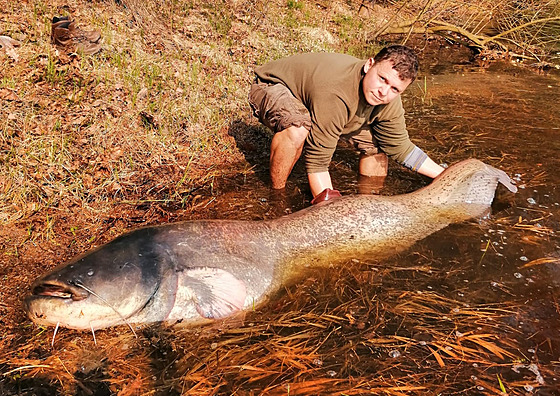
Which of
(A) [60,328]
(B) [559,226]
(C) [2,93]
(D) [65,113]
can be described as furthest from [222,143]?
(B) [559,226]

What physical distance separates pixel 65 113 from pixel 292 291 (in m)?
3.09

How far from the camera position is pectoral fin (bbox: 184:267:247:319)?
3006mm

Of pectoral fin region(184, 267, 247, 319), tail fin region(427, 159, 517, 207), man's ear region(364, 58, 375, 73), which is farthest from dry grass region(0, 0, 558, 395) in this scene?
man's ear region(364, 58, 375, 73)

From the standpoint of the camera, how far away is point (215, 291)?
3068 millimetres

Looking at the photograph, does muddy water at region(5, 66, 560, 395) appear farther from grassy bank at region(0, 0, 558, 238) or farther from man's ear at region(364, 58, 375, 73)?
man's ear at region(364, 58, 375, 73)

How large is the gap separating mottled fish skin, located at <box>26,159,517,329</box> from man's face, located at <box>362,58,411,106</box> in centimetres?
88

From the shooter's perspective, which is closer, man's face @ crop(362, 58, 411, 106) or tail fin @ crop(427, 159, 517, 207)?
man's face @ crop(362, 58, 411, 106)

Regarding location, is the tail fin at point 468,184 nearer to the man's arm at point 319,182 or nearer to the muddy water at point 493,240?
the muddy water at point 493,240

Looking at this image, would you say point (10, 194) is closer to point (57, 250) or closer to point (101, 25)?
point (57, 250)

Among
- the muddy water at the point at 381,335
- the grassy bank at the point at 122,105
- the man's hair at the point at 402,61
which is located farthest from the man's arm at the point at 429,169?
the grassy bank at the point at 122,105

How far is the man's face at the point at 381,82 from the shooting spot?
3949 millimetres

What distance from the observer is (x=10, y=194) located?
3.90 meters

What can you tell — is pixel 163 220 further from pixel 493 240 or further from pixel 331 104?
pixel 493 240

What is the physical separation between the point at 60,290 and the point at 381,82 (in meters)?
2.89
